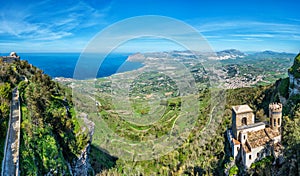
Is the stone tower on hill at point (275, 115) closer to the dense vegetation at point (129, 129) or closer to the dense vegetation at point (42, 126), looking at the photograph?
the dense vegetation at point (129, 129)

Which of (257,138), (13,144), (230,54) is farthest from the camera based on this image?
(230,54)

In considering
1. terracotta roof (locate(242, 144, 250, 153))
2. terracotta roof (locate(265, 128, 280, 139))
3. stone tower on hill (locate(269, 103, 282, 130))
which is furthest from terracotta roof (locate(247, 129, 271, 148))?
stone tower on hill (locate(269, 103, 282, 130))

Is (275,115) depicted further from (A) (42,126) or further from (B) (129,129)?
(B) (129,129)

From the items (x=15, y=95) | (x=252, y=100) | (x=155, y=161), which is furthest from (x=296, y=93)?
(x=15, y=95)

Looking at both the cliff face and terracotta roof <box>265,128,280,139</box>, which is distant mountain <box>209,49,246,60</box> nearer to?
the cliff face

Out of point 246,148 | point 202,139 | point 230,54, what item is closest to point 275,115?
point 246,148

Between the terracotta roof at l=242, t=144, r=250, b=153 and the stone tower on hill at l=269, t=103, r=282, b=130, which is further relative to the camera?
the stone tower on hill at l=269, t=103, r=282, b=130

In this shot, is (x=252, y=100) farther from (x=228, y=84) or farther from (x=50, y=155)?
(x=50, y=155)
